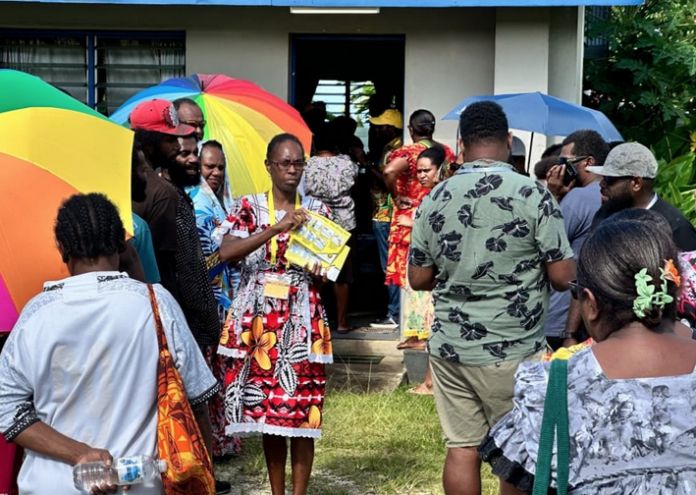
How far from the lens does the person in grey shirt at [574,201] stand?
5742 mm

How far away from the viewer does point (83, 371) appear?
3.10 meters

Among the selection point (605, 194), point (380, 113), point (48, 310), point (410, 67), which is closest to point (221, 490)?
point (605, 194)

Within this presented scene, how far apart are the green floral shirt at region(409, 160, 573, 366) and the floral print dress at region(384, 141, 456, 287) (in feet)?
11.8

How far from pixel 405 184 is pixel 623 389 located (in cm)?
592

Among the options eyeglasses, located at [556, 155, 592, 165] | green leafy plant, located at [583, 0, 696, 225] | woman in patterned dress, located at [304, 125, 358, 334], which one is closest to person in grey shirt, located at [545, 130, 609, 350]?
eyeglasses, located at [556, 155, 592, 165]

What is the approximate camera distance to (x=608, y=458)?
8.26ft

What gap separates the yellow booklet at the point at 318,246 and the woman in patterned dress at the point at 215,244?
58cm

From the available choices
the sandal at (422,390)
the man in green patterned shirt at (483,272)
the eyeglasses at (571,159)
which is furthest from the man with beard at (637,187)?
the sandal at (422,390)

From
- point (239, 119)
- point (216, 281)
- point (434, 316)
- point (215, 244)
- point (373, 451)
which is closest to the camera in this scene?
point (434, 316)

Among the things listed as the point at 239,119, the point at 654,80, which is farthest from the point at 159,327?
the point at 654,80

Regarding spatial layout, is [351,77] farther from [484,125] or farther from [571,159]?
[484,125]

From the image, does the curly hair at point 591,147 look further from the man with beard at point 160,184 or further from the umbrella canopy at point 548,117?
the man with beard at point 160,184

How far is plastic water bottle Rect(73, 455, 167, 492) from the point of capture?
3049mm

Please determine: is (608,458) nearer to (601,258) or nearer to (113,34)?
(601,258)
